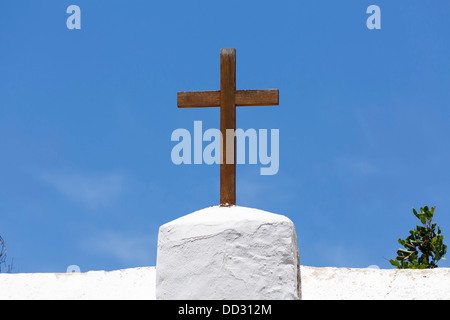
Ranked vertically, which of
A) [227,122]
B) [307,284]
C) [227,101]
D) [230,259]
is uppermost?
[227,101]

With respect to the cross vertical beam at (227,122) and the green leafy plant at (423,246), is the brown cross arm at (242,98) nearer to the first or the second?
the cross vertical beam at (227,122)

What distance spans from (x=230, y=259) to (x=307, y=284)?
578 cm

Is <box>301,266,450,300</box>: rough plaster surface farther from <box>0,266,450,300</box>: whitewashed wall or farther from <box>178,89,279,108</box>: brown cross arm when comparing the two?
<box>178,89,279,108</box>: brown cross arm

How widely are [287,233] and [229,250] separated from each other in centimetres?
59

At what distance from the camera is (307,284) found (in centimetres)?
1086

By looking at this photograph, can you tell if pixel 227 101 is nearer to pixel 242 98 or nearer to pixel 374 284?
pixel 242 98

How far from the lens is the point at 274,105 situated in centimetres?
634

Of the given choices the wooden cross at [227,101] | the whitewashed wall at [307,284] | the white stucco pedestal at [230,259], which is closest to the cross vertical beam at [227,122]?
A: the wooden cross at [227,101]

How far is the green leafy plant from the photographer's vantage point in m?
11.9

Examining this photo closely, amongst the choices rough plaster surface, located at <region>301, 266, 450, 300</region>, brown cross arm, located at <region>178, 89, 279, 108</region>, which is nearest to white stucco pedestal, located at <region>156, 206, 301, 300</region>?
brown cross arm, located at <region>178, 89, 279, 108</region>

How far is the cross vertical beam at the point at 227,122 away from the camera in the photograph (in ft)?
19.8

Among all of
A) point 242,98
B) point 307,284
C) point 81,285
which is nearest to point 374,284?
point 307,284
